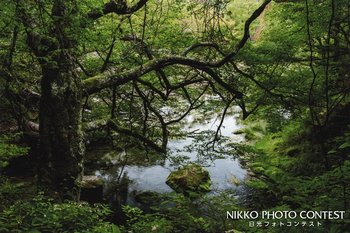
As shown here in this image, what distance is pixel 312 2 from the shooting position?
6.87 m

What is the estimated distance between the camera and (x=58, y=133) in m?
5.27

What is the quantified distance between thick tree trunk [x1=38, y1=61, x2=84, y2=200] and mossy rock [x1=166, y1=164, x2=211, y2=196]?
534 centimetres

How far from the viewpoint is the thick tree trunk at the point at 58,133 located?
5230mm

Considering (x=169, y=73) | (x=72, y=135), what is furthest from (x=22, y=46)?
(x=169, y=73)

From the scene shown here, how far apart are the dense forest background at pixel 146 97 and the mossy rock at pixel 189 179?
136 centimetres

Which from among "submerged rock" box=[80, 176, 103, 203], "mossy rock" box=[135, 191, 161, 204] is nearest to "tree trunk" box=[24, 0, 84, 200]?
"submerged rock" box=[80, 176, 103, 203]

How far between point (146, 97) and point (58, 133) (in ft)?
9.40

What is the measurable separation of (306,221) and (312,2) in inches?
210

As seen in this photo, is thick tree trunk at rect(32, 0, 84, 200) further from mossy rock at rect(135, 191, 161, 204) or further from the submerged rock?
mossy rock at rect(135, 191, 161, 204)

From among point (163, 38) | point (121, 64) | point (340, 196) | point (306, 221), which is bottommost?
point (306, 221)

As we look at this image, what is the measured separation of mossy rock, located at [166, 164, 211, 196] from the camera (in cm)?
→ 1038

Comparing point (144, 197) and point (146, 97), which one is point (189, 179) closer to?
point (144, 197)

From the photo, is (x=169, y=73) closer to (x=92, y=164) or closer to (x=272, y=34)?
(x=272, y=34)

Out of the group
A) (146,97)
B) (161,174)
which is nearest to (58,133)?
(146,97)
